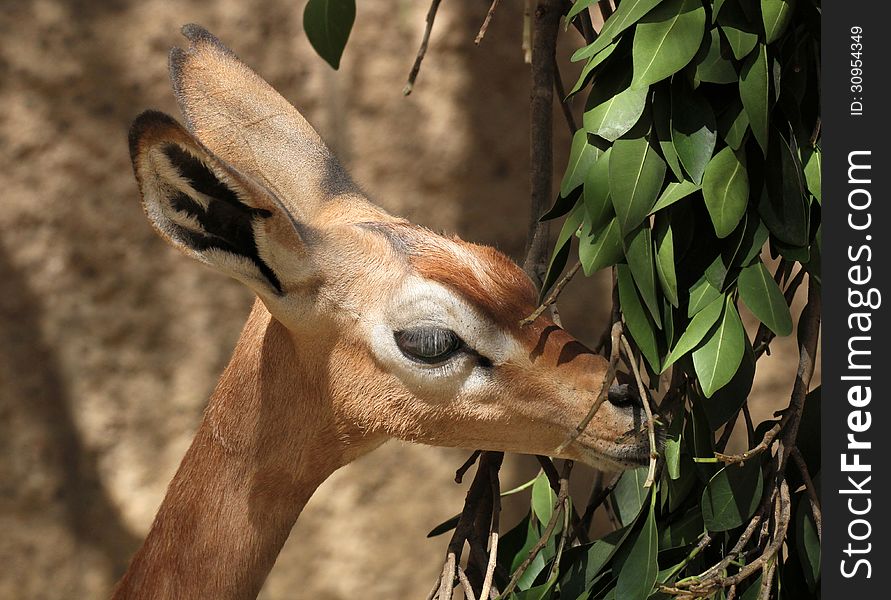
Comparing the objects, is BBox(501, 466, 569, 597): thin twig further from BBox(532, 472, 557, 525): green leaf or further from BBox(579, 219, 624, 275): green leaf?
BBox(579, 219, 624, 275): green leaf

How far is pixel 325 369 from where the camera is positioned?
221 centimetres

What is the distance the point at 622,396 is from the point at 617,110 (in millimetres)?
595

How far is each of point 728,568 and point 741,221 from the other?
0.69 m

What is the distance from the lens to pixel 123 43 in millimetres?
3742

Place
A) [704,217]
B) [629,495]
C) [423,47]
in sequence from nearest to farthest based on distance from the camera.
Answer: [704,217]
[629,495]
[423,47]

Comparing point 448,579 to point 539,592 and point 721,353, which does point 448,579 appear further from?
point 721,353

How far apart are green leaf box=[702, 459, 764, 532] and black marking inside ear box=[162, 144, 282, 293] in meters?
0.96

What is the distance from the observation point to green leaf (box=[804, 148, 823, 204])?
1836 mm

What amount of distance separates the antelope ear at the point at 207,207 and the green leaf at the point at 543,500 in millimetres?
881

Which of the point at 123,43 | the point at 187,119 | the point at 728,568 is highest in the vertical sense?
the point at 123,43

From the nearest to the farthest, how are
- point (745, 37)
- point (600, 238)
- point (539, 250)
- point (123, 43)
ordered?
point (745, 37) → point (600, 238) → point (539, 250) → point (123, 43)

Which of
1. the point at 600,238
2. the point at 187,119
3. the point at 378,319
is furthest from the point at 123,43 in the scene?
the point at 600,238

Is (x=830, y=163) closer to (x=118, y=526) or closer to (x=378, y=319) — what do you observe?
(x=378, y=319)

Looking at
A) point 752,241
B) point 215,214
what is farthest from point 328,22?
point 752,241
